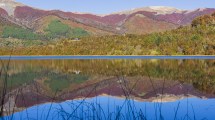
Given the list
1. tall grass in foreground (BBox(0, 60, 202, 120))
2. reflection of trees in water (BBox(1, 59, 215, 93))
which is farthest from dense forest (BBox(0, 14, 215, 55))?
tall grass in foreground (BBox(0, 60, 202, 120))

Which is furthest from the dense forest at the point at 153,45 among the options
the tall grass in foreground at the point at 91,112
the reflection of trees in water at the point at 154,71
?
the tall grass in foreground at the point at 91,112

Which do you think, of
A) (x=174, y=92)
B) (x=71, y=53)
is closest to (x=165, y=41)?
(x=71, y=53)

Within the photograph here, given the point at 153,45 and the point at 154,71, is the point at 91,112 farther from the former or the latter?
the point at 153,45

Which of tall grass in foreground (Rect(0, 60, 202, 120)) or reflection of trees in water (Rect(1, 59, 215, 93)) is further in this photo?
reflection of trees in water (Rect(1, 59, 215, 93))

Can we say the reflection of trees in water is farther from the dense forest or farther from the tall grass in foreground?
the dense forest

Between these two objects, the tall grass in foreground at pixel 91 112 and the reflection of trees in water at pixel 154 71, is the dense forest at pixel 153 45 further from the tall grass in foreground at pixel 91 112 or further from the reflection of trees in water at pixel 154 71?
the tall grass in foreground at pixel 91 112

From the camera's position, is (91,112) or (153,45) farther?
(153,45)

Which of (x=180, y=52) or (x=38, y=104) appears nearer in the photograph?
(x=38, y=104)

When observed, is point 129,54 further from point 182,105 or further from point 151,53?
point 182,105

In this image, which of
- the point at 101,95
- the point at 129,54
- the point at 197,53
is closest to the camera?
the point at 101,95

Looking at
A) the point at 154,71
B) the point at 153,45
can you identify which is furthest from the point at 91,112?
the point at 153,45

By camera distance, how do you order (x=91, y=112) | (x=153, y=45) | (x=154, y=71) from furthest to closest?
(x=153, y=45)
(x=154, y=71)
(x=91, y=112)

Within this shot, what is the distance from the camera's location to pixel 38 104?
21422mm

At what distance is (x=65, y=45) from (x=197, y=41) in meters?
66.6
